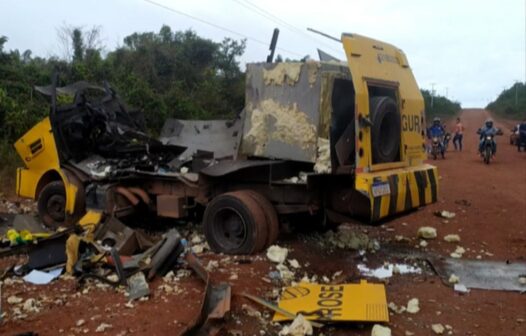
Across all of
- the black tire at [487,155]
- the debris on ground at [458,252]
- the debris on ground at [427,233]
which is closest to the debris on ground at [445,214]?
the debris on ground at [427,233]

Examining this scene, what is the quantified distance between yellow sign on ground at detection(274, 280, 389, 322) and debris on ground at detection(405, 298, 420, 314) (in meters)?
0.22

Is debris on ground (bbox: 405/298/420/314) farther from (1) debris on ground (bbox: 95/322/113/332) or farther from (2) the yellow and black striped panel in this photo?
(1) debris on ground (bbox: 95/322/113/332)

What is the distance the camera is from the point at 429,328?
4.55 metres

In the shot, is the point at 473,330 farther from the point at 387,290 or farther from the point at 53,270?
the point at 53,270

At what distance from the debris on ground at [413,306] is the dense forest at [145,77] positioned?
721cm

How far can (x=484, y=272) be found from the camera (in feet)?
20.3

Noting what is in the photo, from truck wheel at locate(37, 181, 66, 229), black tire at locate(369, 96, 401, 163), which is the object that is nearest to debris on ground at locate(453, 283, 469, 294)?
black tire at locate(369, 96, 401, 163)

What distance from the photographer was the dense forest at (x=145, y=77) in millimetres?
13459

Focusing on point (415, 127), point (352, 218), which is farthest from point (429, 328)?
point (415, 127)

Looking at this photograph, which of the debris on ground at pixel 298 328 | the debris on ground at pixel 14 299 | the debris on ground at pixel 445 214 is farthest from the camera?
the debris on ground at pixel 445 214

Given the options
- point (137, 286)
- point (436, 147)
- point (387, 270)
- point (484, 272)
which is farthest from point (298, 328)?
point (436, 147)

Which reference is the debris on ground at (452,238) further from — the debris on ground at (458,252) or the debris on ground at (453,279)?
the debris on ground at (453,279)

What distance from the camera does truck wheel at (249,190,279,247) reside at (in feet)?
20.5

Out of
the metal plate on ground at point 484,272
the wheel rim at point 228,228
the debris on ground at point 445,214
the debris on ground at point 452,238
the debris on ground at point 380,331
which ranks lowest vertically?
the metal plate on ground at point 484,272
